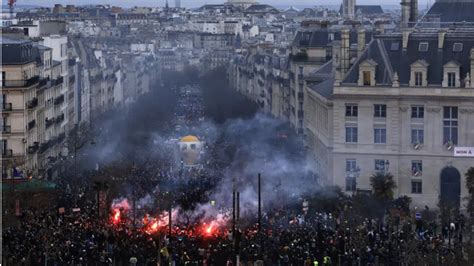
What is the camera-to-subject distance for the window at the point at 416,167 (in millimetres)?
55688

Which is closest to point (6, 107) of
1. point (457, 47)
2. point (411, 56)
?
point (411, 56)

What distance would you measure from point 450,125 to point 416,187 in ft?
9.12

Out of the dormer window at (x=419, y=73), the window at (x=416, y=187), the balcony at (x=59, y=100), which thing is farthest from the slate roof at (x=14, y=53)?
the window at (x=416, y=187)

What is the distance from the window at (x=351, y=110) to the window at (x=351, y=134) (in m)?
0.52

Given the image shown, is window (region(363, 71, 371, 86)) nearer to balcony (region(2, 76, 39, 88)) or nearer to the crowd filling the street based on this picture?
the crowd filling the street

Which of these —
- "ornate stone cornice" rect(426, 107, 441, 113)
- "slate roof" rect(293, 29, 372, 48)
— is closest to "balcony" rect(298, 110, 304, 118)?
"slate roof" rect(293, 29, 372, 48)

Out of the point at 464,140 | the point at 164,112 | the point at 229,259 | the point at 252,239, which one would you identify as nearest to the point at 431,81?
the point at 464,140

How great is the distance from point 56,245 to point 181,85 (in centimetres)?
13642

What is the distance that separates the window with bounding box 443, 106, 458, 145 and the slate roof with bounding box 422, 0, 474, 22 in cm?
725

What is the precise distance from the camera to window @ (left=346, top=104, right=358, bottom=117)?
5641 centimetres

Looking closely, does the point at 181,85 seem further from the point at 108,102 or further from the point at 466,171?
the point at 466,171

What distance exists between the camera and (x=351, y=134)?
2229 inches

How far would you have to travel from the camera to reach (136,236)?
44219 millimetres

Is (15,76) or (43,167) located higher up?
(15,76)
